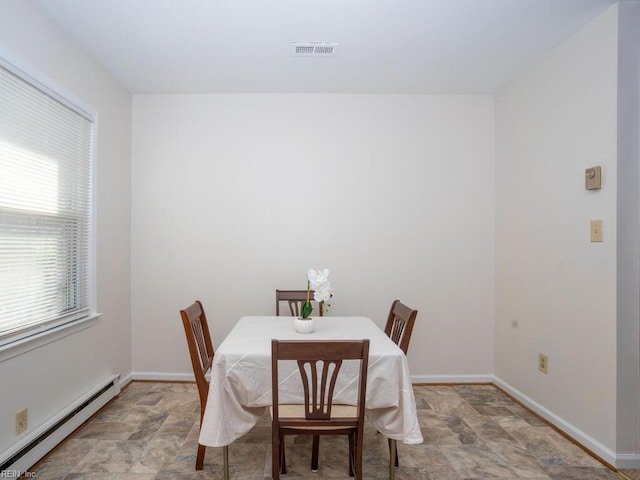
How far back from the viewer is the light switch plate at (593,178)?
2.22m

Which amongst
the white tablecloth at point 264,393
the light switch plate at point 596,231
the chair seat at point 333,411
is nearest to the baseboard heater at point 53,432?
the white tablecloth at point 264,393

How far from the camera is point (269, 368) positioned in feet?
5.93

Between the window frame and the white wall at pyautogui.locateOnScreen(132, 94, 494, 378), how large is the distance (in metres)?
0.60

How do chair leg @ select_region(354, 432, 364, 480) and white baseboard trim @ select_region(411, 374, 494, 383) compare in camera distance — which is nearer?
chair leg @ select_region(354, 432, 364, 480)

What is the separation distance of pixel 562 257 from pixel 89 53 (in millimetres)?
3658

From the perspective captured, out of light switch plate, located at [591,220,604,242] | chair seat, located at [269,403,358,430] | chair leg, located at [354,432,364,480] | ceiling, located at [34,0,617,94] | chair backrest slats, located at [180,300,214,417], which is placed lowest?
chair leg, located at [354,432,364,480]

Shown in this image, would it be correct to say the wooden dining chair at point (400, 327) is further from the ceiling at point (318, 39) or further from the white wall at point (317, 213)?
the ceiling at point (318, 39)

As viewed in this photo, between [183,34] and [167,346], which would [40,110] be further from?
[167,346]

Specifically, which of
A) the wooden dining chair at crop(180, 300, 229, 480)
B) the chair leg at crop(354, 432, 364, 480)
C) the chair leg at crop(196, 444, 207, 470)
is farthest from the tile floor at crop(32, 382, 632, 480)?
the chair leg at crop(354, 432, 364, 480)

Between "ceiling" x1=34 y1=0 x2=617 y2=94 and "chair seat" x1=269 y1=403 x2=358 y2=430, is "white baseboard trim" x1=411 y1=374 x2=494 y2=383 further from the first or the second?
"ceiling" x1=34 y1=0 x2=617 y2=94

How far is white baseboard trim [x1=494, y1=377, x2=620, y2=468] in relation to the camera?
2.15 meters

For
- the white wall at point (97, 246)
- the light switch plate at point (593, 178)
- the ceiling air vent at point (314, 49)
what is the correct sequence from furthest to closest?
1. the ceiling air vent at point (314, 49)
2. the light switch plate at point (593, 178)
3. the white wall at point (97, 246)

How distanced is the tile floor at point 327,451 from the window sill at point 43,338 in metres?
0.66

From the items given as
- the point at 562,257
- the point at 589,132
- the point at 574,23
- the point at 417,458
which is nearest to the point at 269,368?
the point at 417,458
